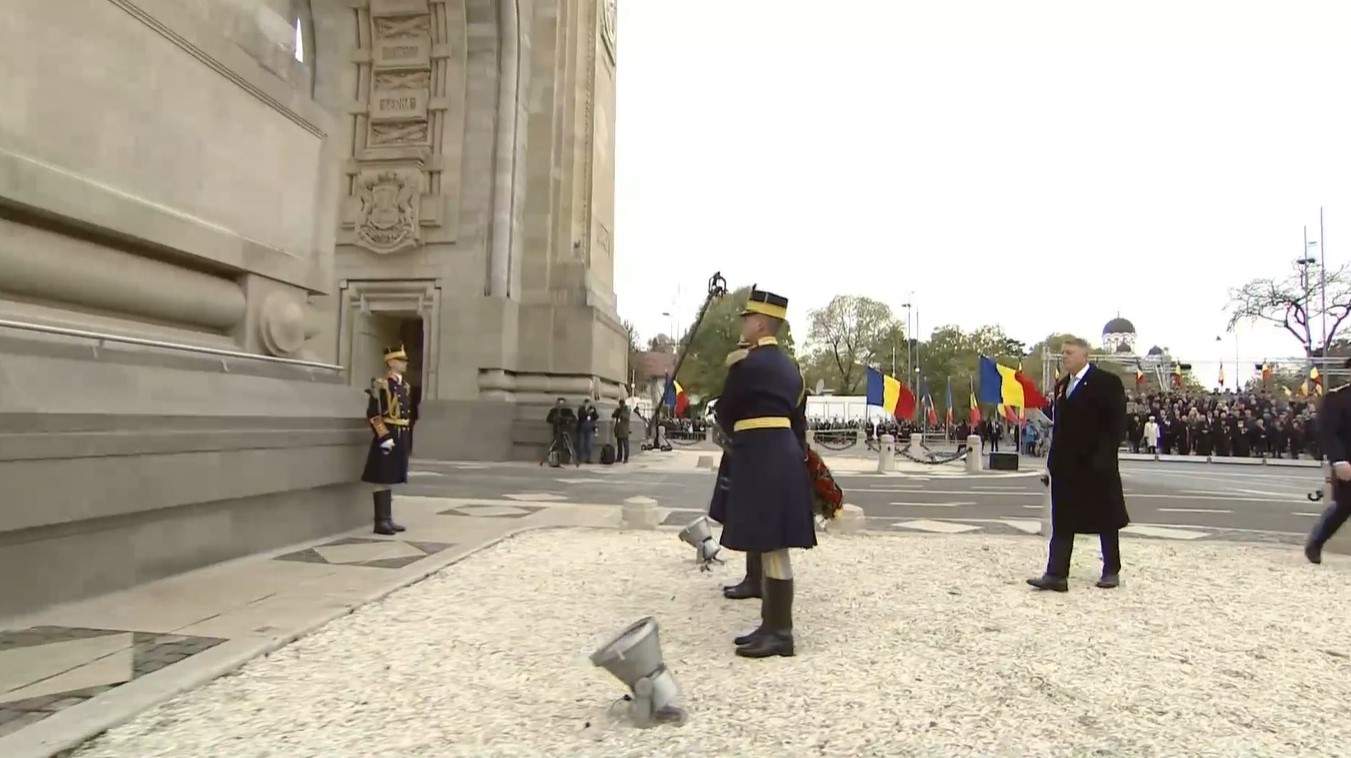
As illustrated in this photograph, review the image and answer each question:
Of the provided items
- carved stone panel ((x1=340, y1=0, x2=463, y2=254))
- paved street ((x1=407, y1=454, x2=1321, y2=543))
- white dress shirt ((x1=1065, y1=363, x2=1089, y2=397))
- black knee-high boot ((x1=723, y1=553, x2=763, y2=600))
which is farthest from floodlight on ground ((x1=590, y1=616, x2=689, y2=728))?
carved stone panel ((x1=340, y1=0, x2=463, y2=254))

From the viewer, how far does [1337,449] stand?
22.9 ft

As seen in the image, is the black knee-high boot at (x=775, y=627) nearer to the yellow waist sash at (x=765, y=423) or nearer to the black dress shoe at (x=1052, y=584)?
the yellow waist sash at (x=765, y=423)

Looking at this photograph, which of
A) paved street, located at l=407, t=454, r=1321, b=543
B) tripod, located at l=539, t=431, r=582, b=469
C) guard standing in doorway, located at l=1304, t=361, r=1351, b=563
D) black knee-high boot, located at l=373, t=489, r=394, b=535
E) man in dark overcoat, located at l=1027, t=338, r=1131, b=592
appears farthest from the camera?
tripod, located at l=539, t=431, r=582, b=469

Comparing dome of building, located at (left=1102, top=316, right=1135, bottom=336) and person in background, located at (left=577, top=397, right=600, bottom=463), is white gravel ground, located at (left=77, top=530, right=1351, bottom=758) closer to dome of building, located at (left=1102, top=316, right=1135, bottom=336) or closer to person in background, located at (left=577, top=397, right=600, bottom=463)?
person in background, located at (left=577, top=397, right=600, bottom=463)

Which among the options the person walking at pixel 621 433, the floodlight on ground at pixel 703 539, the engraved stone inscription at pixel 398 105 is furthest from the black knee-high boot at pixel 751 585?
the engraved stone inscription at pixel 398 105

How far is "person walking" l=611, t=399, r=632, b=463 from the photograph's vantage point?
20750 mm

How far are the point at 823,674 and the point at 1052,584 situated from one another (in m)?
2.79

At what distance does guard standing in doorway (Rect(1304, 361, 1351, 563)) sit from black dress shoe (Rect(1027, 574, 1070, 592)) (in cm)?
312

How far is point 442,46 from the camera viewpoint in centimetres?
2025

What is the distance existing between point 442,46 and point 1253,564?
1958cm

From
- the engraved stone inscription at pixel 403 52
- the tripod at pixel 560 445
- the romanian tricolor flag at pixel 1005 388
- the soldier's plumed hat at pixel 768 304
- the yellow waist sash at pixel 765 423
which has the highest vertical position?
the engraved stone inscription at pixel 403 52

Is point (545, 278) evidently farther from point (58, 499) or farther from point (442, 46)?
point (58, 499)

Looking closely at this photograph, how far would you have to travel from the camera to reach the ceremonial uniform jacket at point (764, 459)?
13.2 feet

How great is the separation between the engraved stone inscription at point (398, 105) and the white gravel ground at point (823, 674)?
55.4 ft
